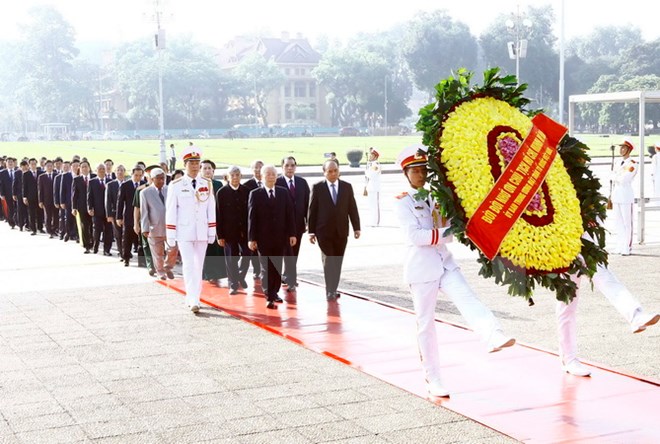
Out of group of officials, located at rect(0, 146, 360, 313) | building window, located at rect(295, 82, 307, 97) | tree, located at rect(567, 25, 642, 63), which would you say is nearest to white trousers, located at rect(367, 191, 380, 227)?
group of officials, located at rect(0, 146, 360, 313)

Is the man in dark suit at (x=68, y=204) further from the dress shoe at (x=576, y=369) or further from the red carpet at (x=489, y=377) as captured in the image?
the dress shoe at (x=576, y=369)

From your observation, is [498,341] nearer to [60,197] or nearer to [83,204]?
[83,204]

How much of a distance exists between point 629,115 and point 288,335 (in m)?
80.8

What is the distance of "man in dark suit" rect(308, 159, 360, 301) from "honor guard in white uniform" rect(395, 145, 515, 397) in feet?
14.9

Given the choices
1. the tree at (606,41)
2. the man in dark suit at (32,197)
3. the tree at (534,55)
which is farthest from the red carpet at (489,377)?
the tree at (606,41)

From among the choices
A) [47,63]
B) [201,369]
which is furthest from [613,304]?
[47,63]

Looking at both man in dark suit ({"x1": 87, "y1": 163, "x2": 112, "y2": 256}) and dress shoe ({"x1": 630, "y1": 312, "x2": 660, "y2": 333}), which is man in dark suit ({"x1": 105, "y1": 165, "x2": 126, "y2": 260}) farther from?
dress shoe ({"x1": 630, "y1": 312, "x2": 660, "y2": 333})

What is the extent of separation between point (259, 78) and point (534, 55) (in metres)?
36.9

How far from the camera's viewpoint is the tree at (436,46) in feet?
366

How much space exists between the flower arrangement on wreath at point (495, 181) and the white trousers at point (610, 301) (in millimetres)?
360

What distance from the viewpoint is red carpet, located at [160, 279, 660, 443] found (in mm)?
6062

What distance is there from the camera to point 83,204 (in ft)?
57.5

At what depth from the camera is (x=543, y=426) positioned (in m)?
6.05

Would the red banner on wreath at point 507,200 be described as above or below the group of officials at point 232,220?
above
